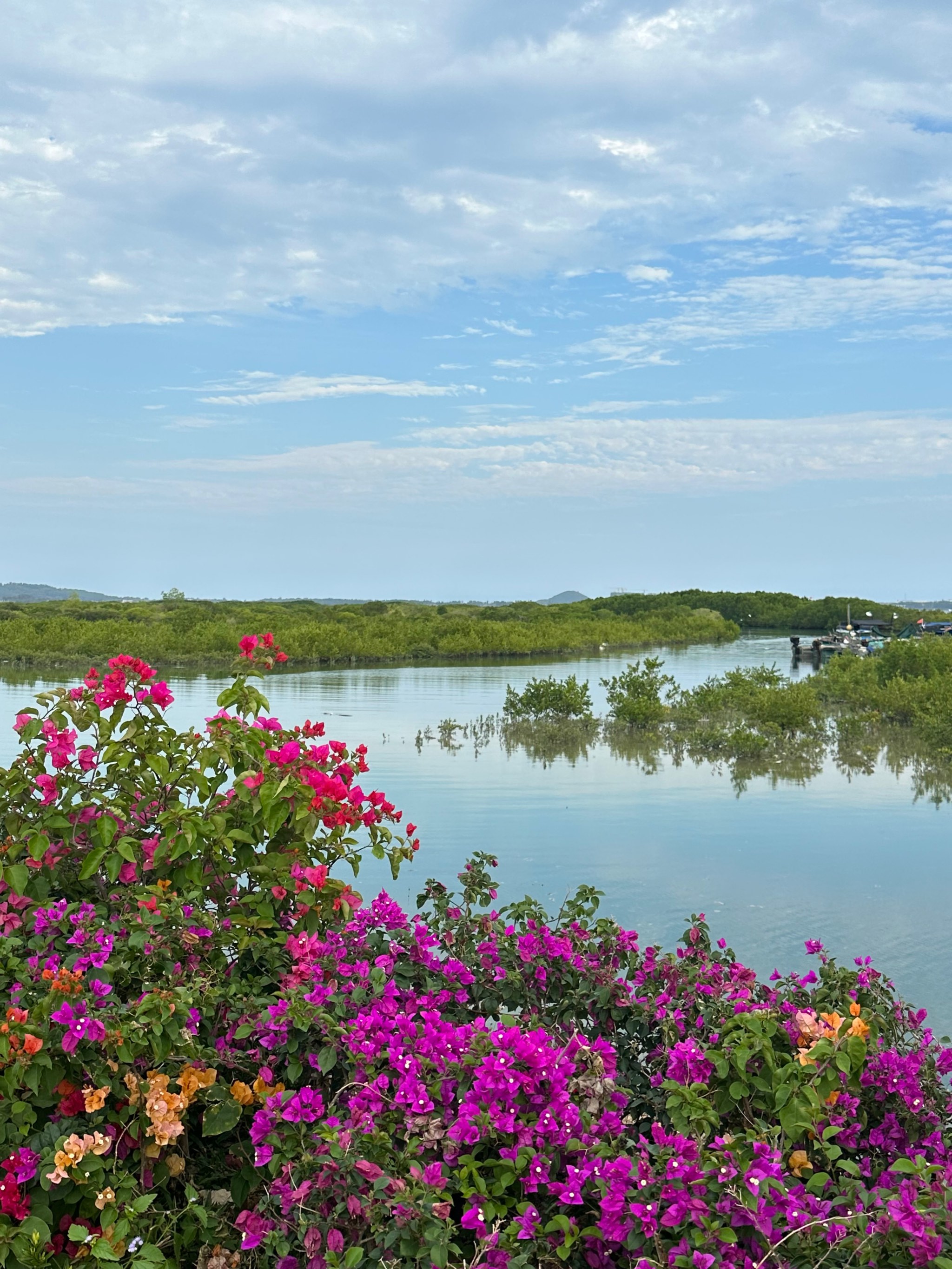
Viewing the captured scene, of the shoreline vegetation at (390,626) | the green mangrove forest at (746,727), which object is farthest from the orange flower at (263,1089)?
the shoreline vegetation at (390,626)

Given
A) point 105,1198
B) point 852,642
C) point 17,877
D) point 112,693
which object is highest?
point 112,693

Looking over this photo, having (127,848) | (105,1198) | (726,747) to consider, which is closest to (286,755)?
(127,848)

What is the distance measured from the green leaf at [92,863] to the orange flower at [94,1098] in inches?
22.3

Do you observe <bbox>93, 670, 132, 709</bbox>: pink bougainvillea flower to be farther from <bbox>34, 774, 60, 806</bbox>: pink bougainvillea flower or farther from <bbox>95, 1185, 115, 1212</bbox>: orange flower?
<bbox>95, 1185, 115, 1212</bbox>: orange flower

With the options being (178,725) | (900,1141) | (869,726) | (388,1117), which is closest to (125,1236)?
(388,1117)

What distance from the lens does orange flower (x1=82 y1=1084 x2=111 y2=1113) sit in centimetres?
194

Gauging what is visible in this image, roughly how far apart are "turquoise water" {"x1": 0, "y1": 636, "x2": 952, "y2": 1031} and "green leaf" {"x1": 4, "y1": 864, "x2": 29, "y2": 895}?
2880mm

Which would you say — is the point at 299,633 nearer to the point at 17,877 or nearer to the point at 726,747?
the point at 726,747

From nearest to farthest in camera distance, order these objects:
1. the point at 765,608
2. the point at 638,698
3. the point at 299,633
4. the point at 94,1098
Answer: the point at 94,1098 < the point at 638,698 < the point at 299,633 < the point at 765,608

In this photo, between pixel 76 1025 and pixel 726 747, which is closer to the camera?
pixel 76 1025

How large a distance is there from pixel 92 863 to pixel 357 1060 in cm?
82

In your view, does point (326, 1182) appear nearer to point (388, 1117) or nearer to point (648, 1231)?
point (388, 1117)

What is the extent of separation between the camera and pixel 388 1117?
76.3 inches

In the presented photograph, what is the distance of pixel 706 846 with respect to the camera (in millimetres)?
6691
